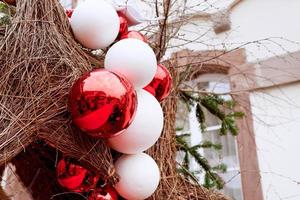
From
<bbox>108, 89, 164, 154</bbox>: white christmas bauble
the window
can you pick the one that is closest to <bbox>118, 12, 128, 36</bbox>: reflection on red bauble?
<bbox>108, 89, 164, 154</bbox>: white christmas bauble

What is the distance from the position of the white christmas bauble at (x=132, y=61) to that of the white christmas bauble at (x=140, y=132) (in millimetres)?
47

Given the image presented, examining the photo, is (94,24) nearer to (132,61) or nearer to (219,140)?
(132,61)

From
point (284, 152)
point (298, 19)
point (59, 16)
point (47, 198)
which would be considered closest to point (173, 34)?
point (59, 16)

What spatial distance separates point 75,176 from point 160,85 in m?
0.26

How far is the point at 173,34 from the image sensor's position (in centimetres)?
120

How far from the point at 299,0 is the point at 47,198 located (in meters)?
2.06

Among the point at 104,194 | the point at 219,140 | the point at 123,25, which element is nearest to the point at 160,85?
the point at 123,25

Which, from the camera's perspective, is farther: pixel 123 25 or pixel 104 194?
pixel 123 25

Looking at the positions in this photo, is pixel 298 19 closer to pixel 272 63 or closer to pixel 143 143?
pixel 272 63

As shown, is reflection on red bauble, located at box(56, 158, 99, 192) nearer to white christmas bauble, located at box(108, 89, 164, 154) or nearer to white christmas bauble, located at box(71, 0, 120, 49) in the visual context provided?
white christmas bauble, located at box(108, 89, 164, 154)

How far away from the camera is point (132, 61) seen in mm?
833

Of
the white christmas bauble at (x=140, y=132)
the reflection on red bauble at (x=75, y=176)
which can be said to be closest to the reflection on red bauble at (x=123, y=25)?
the white christmas bauble at (x=140, y=132)

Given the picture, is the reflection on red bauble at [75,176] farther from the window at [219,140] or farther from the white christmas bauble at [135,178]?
the window at [219,140]

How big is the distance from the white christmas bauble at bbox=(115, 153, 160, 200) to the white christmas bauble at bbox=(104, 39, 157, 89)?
144mm
